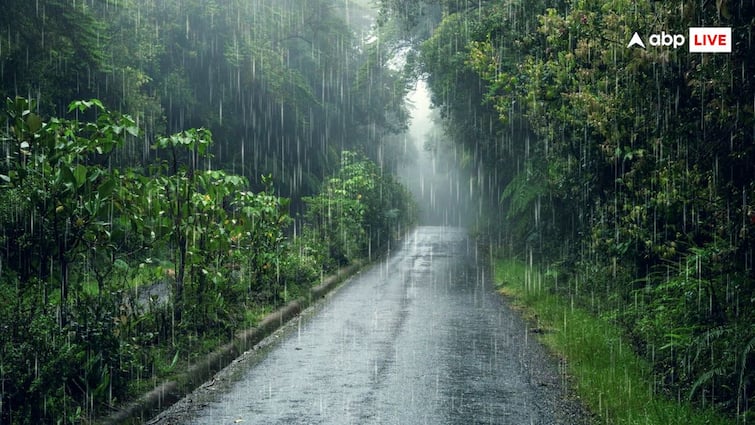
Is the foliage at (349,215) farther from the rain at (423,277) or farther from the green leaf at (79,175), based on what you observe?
the green leaf at (79,175)

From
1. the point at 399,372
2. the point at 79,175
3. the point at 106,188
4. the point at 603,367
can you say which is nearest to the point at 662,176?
the point at 603,367

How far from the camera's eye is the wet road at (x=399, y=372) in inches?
247

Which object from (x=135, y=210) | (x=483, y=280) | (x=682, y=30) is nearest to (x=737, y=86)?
(x=682, y=30)

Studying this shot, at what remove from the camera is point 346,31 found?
131 feet

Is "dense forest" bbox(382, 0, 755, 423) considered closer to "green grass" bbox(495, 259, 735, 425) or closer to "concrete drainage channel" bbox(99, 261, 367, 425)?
"green grass" bbox(495, 259, 735, 425)

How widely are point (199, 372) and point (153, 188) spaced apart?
2.09 m

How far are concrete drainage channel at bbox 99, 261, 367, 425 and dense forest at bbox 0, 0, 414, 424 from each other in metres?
0.14

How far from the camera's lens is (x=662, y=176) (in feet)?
25.1

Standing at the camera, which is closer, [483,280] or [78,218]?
[78,218]

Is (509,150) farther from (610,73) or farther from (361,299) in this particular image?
(610,73)

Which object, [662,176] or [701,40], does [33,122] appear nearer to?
[701,40]

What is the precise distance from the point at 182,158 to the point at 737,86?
74.4ft

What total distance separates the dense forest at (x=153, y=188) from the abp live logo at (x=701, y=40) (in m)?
4.93

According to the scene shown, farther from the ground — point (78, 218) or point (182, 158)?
point (182, 158)
